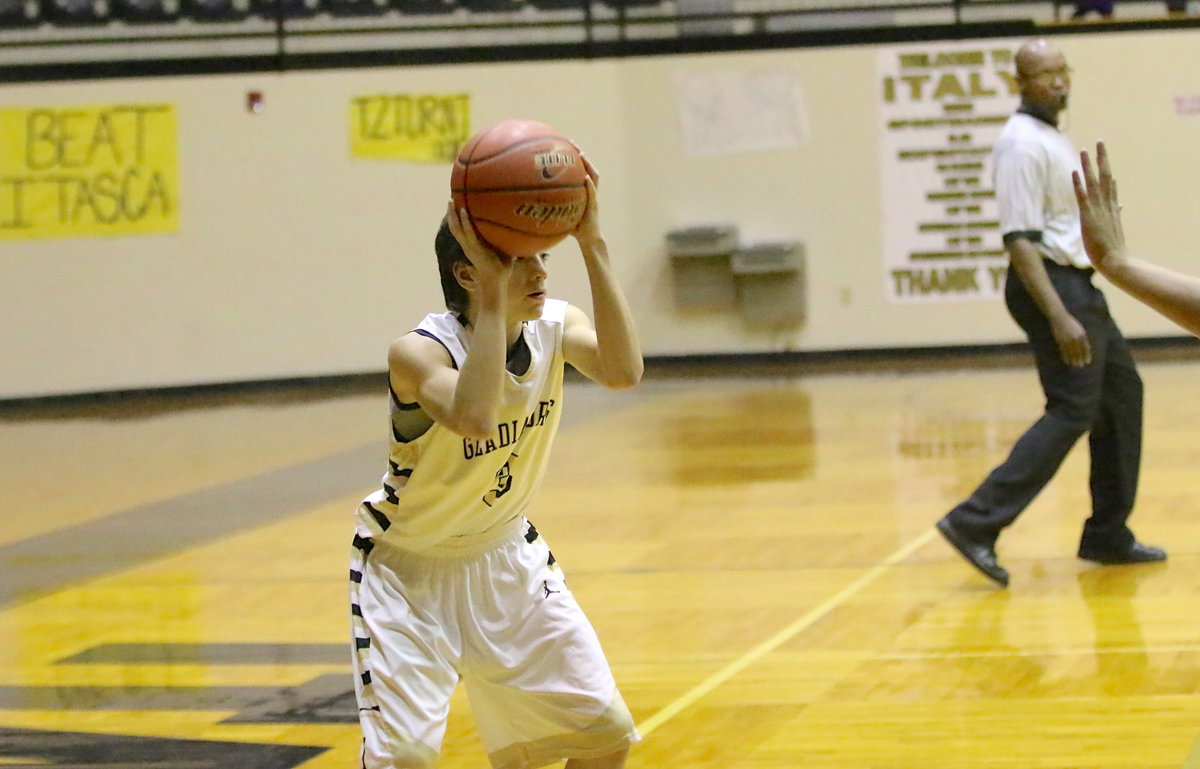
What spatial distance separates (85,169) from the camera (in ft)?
41.1

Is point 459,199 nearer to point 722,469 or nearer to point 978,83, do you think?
point 722,469

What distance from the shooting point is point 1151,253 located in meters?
13.0

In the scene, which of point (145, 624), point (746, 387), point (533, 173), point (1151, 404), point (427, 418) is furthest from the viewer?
point (746, 387)

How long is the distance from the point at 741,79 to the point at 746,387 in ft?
A: 9.04

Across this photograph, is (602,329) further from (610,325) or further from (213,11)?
(213,11)

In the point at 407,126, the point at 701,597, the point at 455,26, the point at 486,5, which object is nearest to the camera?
the point at 701,597

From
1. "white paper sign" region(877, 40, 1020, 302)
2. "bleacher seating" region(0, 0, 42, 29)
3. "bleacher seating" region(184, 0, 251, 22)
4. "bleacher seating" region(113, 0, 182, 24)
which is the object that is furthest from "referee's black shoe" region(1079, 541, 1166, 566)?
"bleacher seating" region(0, 0, 42, 29)

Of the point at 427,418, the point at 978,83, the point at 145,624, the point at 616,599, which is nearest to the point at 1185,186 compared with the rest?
the point at 978,83

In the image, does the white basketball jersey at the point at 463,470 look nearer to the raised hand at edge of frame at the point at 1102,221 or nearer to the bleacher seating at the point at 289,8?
the raised hand at edge of frame at the point at 1102,221

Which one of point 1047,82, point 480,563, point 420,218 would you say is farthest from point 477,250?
point 420,218

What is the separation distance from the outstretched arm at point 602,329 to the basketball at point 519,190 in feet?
0.17

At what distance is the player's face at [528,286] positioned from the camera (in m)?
2.99

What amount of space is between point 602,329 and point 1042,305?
2820mm

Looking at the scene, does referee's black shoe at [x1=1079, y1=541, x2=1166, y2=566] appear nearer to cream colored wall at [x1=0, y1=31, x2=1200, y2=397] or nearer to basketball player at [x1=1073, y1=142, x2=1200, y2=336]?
basketball player at [x1=1073, y1=142, x2=1200, y2=336]
